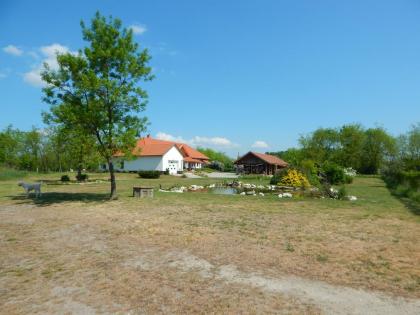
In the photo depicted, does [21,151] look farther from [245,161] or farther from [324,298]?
[324,298]

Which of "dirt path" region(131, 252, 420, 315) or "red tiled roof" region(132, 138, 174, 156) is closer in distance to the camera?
"dirt path" region(131, 252, 420, 315)

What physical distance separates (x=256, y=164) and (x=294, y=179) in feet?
116

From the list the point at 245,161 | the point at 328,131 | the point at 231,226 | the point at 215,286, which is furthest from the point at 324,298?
the point at 328,131

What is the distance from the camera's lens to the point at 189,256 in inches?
299

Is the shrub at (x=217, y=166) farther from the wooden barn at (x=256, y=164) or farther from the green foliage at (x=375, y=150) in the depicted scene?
the green foliage at (x=375, y=150)

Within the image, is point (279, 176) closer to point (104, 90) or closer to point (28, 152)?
point (104, 90)

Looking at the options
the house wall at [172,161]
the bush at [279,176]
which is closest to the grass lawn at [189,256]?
the bush at [279,176]

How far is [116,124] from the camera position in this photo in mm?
17000

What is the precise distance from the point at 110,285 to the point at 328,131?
74726mm

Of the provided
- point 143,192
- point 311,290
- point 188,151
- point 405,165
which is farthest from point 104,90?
point 188,151

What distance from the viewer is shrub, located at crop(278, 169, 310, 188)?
2521 centimetres

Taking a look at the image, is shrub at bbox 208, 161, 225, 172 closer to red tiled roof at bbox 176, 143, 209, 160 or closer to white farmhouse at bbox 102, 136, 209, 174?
red tiled roof at bbox 176, 143, 209, 160

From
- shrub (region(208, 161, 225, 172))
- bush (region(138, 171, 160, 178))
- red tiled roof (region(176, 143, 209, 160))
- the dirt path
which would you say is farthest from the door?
the dirt path

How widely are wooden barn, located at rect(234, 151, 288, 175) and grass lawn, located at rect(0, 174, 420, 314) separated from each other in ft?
154
